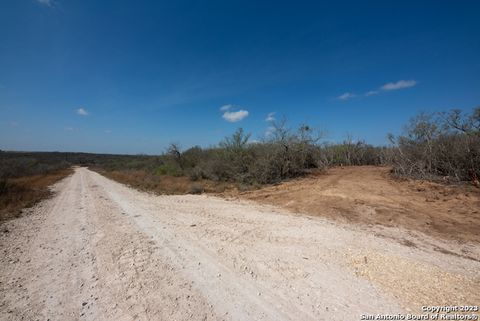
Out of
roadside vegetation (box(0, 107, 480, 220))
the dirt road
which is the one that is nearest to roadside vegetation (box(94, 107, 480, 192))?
roadside vegetation (box(0, 107, 480, 220))

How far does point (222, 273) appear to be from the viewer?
146 inches

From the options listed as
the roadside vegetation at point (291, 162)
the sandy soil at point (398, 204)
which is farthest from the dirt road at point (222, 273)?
the roadside vegetation at point (291, 162)

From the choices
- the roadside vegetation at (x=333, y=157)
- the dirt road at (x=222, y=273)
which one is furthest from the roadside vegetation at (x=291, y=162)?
the dirt road at (x=222, y=273)

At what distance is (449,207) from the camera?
7.32 metres

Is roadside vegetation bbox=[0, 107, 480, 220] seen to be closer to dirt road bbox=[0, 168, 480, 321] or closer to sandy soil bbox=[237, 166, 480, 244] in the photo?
sandy soil bbox=[237, 166, 480, 244]

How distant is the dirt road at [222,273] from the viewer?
285cm

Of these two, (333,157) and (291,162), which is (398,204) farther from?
(333,157)

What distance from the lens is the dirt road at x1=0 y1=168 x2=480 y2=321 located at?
285cm

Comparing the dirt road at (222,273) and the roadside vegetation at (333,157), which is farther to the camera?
the roadside vegetation at (333,157)

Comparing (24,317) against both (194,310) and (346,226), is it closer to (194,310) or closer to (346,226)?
(194,310)

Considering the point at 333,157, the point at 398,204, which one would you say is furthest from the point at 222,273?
the point at 333,157

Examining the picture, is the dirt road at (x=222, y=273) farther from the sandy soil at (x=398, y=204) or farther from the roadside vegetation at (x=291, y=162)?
the roadside vegetation at (x=291, y=162)

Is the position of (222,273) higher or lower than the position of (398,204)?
lower

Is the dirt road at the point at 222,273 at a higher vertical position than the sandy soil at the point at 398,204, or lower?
lower
